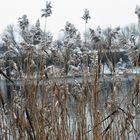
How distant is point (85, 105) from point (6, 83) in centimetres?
59

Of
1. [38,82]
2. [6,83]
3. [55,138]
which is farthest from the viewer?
[6,83]

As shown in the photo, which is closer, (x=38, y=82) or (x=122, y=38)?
(x=38, y=82)

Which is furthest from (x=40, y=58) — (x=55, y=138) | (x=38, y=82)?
(x=55, y=138)

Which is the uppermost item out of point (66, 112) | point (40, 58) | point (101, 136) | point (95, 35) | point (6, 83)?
point (95, 35)

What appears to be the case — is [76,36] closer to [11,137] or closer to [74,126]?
[74,126]

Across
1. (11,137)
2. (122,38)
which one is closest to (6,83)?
(11,137)

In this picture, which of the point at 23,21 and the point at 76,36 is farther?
the point at 76,36

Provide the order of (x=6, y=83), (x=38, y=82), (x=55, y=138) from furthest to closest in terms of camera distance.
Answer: (x=6, y=83) → (x=55, y=138) → (x=38, y=82)

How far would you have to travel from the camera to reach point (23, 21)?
186cm

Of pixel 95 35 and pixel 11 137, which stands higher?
pixel 95 35

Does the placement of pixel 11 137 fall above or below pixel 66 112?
below

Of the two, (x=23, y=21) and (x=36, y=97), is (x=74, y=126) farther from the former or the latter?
(x=23, y=21)

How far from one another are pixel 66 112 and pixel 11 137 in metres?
0.34

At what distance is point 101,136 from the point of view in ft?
6.47
